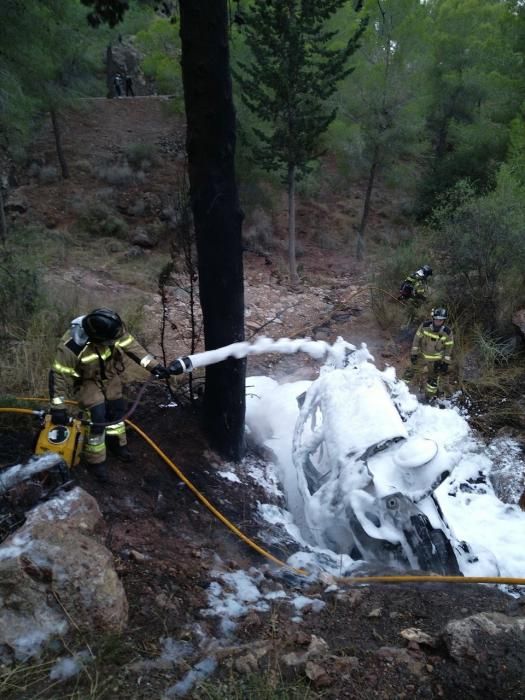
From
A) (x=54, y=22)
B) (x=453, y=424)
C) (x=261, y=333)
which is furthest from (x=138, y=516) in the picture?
(x=54, y=22)

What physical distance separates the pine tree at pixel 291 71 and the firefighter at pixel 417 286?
207 inches

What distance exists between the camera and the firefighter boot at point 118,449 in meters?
3.67

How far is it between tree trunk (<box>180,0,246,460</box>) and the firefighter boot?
2.71ft

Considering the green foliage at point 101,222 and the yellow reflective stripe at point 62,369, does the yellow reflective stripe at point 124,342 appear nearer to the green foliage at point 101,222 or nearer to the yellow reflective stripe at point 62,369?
the yellow reflective stripe at point 62,369

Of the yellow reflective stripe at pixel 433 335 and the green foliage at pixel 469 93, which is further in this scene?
the green foliage at pixel 469 93

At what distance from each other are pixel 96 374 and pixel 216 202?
1501mm

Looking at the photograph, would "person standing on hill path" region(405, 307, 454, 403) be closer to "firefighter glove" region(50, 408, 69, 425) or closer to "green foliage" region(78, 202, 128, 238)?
"firefighter glove" region(50, 408, 69, 425)

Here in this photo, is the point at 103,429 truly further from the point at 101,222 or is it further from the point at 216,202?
the point at 101,222

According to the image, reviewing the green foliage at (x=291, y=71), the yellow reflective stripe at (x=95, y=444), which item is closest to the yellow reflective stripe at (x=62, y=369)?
the yellow reflective stripe at (x=95, y=444)

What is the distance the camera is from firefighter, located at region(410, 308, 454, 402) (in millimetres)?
6309

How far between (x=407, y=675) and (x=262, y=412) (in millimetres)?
3408

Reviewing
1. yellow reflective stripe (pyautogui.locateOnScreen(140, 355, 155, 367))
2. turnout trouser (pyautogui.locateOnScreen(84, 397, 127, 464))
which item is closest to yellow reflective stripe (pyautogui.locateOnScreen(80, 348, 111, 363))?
yellow reflective stripe (pyautogui.locateOnScreen(140, 355, 155, 367))

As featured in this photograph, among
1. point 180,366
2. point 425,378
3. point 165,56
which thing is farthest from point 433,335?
point 165,56

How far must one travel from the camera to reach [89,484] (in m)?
3.26
